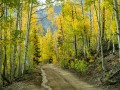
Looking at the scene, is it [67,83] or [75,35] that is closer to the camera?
[67,83]

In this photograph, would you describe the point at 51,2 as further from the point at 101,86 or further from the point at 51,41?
the point at 51,41

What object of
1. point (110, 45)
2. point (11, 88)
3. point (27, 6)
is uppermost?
point (27, 6)

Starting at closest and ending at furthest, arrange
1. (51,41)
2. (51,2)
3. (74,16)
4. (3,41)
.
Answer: (3,41) < (51,2) < (74,16) < (51,41)

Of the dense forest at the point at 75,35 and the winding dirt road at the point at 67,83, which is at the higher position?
the dense forest at the point at 75,35

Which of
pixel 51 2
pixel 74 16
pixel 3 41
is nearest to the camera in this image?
pixel 3 41

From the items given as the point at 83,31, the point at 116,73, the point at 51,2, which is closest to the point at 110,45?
the point at 83,31

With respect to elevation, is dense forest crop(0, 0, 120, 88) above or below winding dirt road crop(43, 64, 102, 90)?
above

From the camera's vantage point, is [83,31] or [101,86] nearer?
[101,86]

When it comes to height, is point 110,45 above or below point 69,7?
below

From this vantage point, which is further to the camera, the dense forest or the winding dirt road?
the dense forest

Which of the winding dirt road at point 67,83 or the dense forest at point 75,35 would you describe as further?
the dense forest at point 75,35

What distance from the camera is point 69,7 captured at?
36594 mm

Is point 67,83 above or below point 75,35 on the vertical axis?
below

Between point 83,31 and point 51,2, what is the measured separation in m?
10.5
